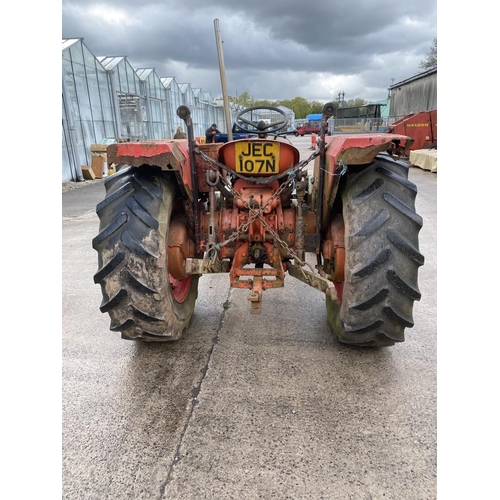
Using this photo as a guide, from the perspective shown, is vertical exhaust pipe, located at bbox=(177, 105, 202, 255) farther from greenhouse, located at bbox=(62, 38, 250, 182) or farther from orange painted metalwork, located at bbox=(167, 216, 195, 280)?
greenhouse, located at bbox=(62, 38, 250, 182)

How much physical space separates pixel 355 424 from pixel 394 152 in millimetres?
1539

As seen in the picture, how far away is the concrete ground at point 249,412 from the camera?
1.77m

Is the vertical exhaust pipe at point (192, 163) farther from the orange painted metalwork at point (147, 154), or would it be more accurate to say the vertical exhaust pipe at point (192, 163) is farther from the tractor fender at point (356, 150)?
the tractor fender at point (356, 150)

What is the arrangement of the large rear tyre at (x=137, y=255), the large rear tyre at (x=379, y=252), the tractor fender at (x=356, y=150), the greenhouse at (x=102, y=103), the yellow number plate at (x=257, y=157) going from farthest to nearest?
the greenhouse at (x=102, y=103) < the yellow number plate at (x=257, y=157) < the large rear tyre at (x=137, y=255) < the large rear tyre at (x=379, y=252) < the tractor fender at (x=356, y=150)

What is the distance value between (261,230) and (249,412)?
3.89 feet

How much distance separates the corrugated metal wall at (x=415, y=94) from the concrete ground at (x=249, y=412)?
67.5ft

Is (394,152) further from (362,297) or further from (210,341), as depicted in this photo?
(210,341)

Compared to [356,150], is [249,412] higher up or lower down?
lower down

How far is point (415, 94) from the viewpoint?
23.7 m

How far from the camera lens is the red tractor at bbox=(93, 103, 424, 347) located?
2244 mm

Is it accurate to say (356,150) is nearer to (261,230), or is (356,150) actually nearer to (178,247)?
(261,230)

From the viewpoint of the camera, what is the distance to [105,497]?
1727 mm

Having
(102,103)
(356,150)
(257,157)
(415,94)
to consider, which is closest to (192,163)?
(257,157)

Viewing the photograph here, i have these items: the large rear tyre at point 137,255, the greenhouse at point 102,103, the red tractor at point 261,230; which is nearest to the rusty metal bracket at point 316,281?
the red tractor at point 261,230
